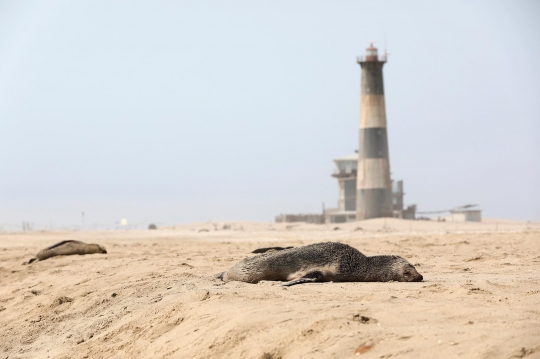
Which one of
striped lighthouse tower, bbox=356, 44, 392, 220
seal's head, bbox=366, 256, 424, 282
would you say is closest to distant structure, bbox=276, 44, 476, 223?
striped lighthouse tower, bbox=356, 44, 392, 220

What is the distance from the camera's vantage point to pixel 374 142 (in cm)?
Answer: 4556

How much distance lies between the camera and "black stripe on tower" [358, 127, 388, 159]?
45.3 metres

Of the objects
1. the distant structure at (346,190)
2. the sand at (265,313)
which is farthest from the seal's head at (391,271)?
the distant structure at (346,190)

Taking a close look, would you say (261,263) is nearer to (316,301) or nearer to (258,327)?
(316,301)

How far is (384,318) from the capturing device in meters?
6.94

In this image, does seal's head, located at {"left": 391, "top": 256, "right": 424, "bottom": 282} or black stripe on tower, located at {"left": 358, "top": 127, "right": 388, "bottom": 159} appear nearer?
seal's head, located at {"left": 391, "top": 256, "right": 424, "bottom": 282}

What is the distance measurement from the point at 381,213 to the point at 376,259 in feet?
118

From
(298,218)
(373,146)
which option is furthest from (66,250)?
(298,218)

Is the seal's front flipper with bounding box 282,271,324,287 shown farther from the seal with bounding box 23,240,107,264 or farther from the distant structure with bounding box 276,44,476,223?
the distant structure with bounding box 276,44,476,223

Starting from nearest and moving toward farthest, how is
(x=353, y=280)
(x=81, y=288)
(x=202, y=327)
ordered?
(x=202, y=327), (x=353, y=280), (x=81, y=288)

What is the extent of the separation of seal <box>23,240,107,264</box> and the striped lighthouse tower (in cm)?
2960

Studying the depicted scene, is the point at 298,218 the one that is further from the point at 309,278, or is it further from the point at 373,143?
the point at 309,278

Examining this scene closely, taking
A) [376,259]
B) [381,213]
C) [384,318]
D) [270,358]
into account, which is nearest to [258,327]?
[270,358]

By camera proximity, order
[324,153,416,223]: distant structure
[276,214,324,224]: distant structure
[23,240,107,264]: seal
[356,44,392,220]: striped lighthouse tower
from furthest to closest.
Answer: [276,214,324,224]: distant structure < [324,153,416,223]: distant structure < [356,44,392,220]: striped lighthouse tower < [23,240,107,264]: seal
